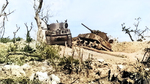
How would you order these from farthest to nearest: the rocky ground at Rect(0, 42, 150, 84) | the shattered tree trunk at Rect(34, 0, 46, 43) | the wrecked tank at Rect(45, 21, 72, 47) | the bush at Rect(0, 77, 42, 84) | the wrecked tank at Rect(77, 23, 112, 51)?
the shattered tree trunk at Rect(34, 0, 46, 43) < the wrecked tank at Rect(77, 23, 112, 51) < the wrecked tank at Rect(45, 21, 72, 47) < the rocky ground at Rect(0, 42, 150, 84) < the bush at Rect(0, 77, 42, 84)

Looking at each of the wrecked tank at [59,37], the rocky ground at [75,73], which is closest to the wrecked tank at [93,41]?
the wrecked tank at [59,37]

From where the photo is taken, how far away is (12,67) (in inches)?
264

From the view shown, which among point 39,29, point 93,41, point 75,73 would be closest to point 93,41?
point 93,41

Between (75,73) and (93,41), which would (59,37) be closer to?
(93,41)

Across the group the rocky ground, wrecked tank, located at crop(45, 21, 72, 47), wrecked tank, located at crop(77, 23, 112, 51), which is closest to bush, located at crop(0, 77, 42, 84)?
the rocky ground

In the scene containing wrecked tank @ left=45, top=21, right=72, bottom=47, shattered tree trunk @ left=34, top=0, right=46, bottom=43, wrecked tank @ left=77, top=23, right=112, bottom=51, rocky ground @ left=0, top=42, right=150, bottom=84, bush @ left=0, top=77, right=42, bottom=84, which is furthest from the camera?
shattered tree trunk @ left=34, top=0, right=46, bottom=43

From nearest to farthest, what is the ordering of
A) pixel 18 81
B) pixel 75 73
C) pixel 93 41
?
pixel 18 81 → pixel 75 73 → pixel 93 41

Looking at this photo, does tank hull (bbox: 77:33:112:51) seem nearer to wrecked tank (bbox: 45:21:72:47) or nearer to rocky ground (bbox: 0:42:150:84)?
wrecked tank (bbox: 45:21:72:47)

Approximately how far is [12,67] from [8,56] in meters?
1.46

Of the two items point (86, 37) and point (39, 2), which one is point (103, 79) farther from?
point (39, 2)

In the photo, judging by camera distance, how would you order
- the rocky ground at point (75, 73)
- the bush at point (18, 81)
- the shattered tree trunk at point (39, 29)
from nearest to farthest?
the bush at point (18, 81), the rocky ground at point (75, 73), the shattered tree trunk at point (39, 29)

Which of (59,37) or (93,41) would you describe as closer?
(59,37)

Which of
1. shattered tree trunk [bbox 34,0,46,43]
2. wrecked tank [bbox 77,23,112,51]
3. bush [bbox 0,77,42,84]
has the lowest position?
bush [bbox 0,77,42,84]

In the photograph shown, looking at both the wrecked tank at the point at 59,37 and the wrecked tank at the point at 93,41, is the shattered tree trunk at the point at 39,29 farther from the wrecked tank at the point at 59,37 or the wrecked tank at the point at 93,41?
the wrecked tank at the point at 93,41
